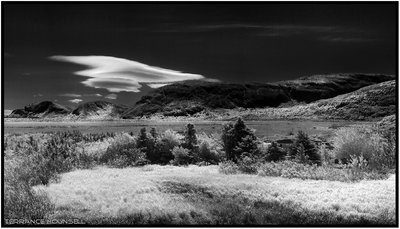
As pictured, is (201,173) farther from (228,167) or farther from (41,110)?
(41,110)

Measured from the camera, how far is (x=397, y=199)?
28.2ft

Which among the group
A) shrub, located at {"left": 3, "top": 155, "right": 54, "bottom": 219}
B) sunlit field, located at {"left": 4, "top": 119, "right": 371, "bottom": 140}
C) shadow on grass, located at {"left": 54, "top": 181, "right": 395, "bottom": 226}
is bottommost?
shadow on grass, located at {"left": 54, "top": 181, "right": 395, "bottom": 226}

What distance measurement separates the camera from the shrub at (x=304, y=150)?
9438 millimetres

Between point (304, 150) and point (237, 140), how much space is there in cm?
134

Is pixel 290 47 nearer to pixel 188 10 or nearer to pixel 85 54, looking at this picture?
pixel 188 10

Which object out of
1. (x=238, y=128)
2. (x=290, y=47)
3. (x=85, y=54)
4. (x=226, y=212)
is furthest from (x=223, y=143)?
(x=85, y=54)

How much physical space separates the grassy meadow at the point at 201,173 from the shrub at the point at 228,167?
2 centimetres

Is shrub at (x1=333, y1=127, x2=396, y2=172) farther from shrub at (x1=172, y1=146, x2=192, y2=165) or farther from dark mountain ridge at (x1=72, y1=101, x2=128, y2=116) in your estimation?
dark mountain ridge at (x1=72, y1=101, x2=128, y2=116)

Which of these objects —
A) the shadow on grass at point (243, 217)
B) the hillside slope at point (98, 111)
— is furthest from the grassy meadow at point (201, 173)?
the hillside slope at point (98, 111)

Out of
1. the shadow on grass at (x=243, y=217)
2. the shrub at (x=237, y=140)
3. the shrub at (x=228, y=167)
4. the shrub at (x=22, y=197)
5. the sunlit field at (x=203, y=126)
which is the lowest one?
the shadow on grass at (x=243, y=217)

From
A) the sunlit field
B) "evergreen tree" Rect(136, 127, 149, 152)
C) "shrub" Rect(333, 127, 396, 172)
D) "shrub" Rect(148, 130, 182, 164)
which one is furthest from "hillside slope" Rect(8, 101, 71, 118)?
"shrub" Rect(333, 127, 396, 172)

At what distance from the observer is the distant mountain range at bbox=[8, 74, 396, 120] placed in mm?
9430

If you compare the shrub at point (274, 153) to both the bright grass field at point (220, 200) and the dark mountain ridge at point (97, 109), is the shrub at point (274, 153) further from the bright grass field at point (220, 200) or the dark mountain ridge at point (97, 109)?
the dark mountain ridge at point (97, 109)

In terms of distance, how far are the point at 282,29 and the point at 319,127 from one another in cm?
213
